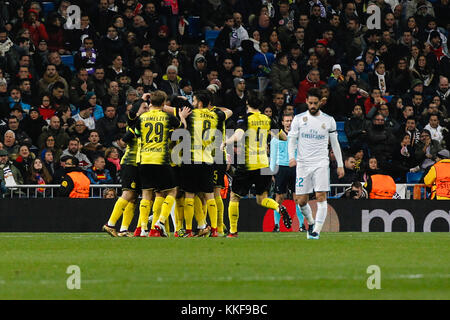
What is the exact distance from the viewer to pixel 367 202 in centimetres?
2253

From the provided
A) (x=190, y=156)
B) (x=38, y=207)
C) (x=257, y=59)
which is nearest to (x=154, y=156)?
(x=190, y=156)

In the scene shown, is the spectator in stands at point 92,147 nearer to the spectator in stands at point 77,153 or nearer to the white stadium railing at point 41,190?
the spectator in stands at point 77,153

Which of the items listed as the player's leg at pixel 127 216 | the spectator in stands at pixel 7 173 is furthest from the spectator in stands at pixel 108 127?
the player's leg at pixel 127 216

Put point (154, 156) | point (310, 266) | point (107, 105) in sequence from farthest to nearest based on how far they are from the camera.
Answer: point (107, 105)
point (154, 156)
point (310, 266)

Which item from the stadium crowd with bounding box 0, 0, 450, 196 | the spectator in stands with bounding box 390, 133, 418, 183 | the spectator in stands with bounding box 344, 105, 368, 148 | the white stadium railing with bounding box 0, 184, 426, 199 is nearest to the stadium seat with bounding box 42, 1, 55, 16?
the stadium crowd with bounding box 0, 0, 450, 196

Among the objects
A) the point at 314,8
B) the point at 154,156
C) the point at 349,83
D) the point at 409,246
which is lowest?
the point at 409,246

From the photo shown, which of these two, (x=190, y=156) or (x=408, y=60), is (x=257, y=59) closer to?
(x=408, y=60)

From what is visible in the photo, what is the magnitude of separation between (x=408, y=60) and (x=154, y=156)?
1402 centimetres

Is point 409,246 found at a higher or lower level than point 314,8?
lower

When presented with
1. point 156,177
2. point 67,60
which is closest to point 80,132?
point 67,60

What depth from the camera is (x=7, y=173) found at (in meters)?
21.9

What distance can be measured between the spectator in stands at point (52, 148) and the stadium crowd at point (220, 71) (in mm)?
37

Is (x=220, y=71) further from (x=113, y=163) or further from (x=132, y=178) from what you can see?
(x=132, y=178)

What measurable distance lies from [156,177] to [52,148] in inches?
267
